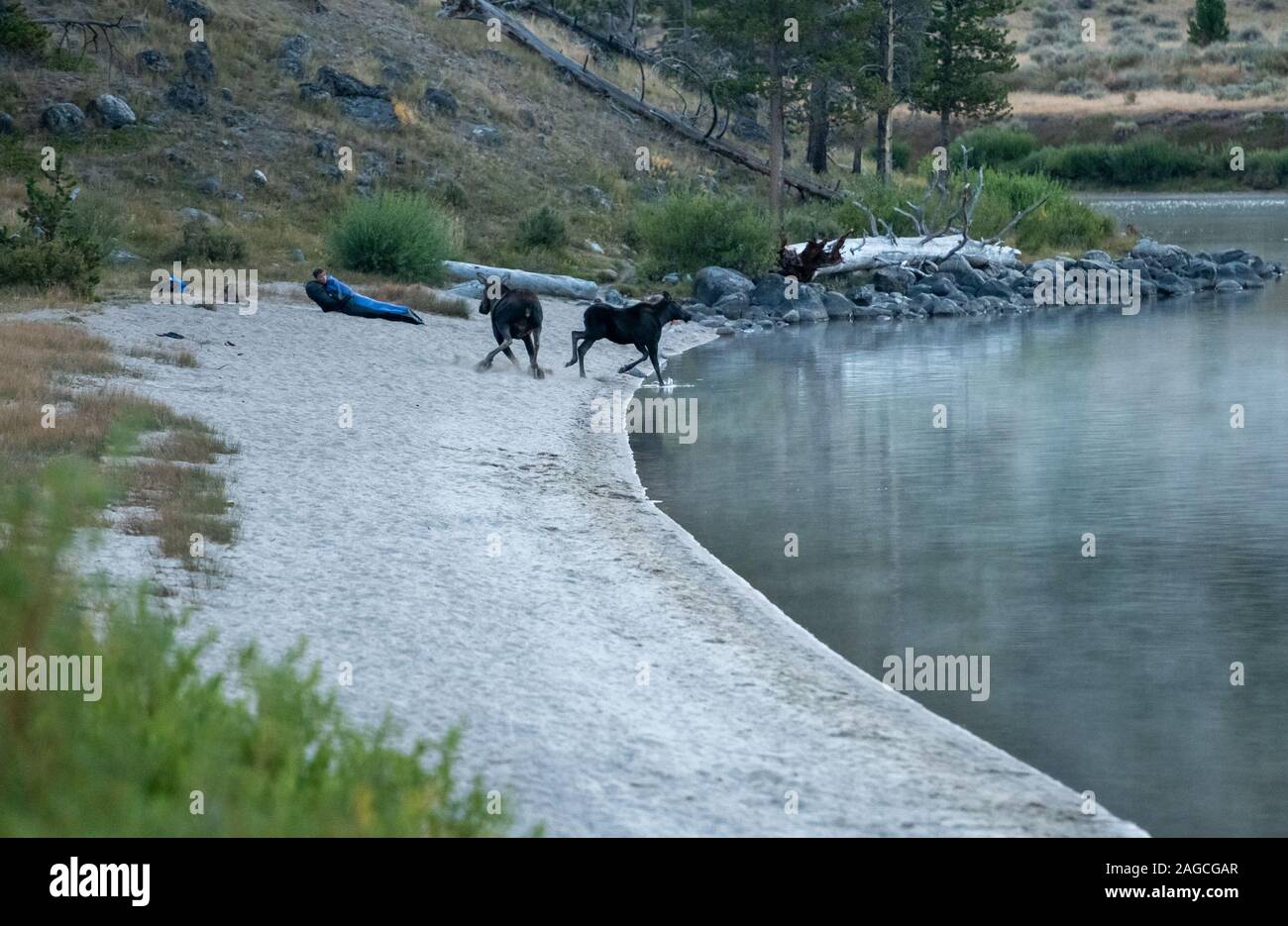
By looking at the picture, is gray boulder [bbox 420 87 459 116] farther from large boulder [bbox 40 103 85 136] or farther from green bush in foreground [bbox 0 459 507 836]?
green bush in foreground [bbox 0 459 507 836]

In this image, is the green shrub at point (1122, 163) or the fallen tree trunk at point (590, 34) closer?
the fallen tree trunk at point (590, 34)

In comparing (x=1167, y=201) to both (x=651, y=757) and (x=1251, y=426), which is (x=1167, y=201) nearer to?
(x=1251, y=426)

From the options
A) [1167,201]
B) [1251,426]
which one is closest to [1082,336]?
[1251,426]

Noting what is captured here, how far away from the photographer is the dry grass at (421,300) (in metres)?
25.0

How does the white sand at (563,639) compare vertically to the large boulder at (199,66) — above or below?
below

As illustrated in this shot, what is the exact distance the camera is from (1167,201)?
6969 cm

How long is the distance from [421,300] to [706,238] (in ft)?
29.2

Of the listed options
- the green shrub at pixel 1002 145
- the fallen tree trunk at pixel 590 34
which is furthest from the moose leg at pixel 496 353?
the green shrub at pixel 1002 145

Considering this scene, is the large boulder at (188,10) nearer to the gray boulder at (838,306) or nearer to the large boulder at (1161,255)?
the gray boulder at (838,306)

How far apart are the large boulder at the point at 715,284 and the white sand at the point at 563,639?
1468 centimetres

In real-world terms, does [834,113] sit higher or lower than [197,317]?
higher

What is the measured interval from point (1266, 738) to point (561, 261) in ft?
85.1

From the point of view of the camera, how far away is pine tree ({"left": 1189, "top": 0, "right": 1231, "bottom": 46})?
3565 inches
